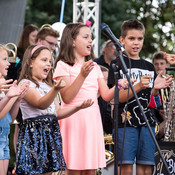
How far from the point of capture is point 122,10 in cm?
1830

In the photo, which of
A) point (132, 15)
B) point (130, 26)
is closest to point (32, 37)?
point (130, 26)

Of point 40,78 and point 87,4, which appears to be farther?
point 87,4

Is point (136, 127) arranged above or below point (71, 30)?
below

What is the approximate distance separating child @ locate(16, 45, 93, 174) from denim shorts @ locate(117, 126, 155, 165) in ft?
1.88

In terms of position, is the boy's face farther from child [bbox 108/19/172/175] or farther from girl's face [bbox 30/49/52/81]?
girl's face [bbox 30/49/52/81]

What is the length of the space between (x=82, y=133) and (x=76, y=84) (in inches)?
19.6

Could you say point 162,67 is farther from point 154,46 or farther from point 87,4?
point 154,46

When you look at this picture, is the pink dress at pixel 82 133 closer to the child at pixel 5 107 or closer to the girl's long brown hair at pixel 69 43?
the girl's long brown hair at pixel 69 43

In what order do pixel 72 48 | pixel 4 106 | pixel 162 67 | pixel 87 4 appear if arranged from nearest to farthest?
1. pixel 4 106
2. pixel 72 48
3. pixel 162 67
4. pixel 87 4

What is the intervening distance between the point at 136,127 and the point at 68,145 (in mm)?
694

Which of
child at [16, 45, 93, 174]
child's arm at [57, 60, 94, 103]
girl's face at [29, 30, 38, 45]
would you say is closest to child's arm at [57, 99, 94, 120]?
child at [16, 45, 93, 174]

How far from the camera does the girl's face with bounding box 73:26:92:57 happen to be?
13.3 ft

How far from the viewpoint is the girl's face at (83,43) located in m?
4.04

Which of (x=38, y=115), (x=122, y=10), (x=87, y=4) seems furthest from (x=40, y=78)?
(x=122, y=10)
